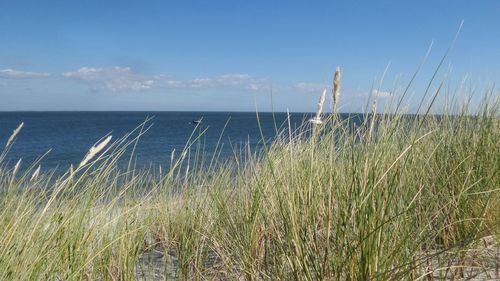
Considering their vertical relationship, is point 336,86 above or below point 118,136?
above

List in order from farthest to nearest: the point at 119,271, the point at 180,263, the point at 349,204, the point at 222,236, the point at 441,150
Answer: the point at 441,150, the point at 222,236, the point at 180,263, the point at 119,271, the point at 349,204

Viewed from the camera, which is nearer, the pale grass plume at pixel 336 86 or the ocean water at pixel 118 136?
the pale grass plume at pixel 336 86

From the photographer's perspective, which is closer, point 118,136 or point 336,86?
point 336,86

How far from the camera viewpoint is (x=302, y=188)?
1929mm

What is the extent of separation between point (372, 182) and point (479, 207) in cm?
119

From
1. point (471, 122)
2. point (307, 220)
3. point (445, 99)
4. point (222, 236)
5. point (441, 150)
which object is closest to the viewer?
point (307, 220)

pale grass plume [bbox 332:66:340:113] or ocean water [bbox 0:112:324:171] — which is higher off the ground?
pale grass plume [bbox 332:66:340:113]

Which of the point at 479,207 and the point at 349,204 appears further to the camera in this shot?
the point at 479,207

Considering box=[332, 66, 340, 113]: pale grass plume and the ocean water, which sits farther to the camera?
the ocean water

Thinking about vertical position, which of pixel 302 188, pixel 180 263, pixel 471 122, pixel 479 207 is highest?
pixel 471 122

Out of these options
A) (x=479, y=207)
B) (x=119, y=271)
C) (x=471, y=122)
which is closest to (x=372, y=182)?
(x=479, y=207)

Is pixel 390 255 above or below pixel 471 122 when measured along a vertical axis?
below

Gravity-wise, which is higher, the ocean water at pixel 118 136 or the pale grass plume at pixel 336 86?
the pale grass plume at pixel 336 86

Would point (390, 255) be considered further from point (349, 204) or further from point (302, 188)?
point (302, 188)
